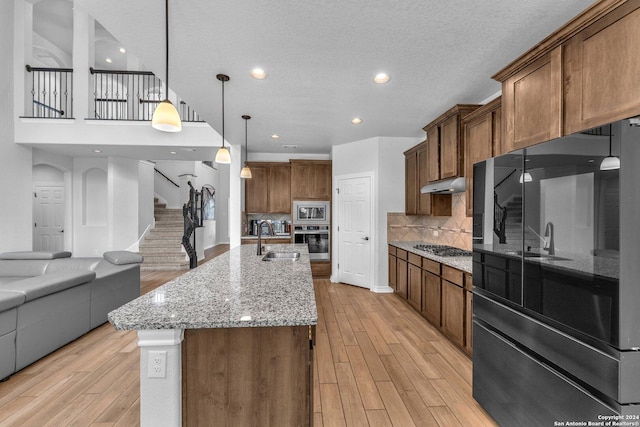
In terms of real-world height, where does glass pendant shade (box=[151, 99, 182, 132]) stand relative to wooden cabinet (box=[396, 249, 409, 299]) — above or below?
above

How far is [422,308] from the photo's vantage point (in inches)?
137

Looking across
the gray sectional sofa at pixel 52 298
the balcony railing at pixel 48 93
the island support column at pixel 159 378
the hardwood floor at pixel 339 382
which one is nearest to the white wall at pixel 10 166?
the balcony railing at pixel 48 93

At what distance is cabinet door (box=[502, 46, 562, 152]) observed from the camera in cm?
168

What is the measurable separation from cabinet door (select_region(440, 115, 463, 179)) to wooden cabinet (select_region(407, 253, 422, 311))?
111 cm

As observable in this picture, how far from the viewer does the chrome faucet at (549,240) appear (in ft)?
4.34

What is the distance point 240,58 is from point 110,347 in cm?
309

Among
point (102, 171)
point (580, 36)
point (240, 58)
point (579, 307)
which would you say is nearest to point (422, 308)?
point (579, 307)

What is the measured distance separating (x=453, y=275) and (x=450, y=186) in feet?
3.27

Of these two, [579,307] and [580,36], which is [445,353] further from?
[580,36]

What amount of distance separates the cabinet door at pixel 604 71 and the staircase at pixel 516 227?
21.5 inches

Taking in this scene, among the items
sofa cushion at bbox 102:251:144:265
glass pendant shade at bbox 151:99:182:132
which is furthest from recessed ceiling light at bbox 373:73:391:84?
sofa cushion at bbox 102:251:144:265

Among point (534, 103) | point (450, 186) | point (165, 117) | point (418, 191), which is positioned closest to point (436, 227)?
point (418, 191)

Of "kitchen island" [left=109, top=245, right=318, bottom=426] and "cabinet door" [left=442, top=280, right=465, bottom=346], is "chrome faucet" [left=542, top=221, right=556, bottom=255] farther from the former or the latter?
"cabinet door" [left=442, top=280, right=465, bottom=346]

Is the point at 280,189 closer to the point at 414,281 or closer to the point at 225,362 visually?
the point at 414,281
